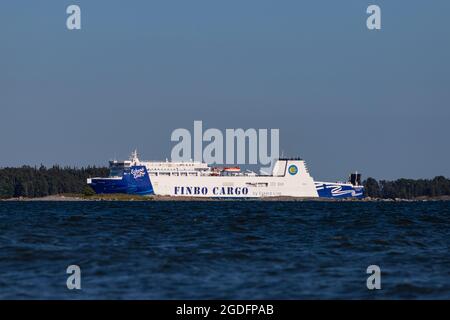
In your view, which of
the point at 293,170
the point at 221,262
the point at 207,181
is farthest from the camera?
the point at 293,170

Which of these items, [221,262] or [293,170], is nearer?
[221,262]

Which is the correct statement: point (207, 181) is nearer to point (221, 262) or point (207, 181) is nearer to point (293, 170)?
point (293, 170)

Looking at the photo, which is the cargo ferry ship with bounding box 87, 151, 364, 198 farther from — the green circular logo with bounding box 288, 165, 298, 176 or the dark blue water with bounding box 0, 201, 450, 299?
the dark blue water with bounding box 0, 201, 450, 299

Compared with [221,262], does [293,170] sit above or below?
above

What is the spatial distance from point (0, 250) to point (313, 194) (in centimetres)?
15843

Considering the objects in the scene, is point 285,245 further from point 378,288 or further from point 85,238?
point 378,288

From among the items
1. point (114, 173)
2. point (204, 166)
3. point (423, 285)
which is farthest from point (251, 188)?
point (423, 285)

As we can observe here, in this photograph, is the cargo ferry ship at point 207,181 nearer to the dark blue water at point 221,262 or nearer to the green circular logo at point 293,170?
the green circular logo at point 293,170

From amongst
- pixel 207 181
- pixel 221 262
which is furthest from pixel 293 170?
pixel 221 262

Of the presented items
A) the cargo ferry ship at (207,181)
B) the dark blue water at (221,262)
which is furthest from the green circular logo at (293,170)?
the dark blue water at (221,262)

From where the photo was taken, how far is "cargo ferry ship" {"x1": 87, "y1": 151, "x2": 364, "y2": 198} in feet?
588

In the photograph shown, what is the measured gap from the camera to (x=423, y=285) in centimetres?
2689

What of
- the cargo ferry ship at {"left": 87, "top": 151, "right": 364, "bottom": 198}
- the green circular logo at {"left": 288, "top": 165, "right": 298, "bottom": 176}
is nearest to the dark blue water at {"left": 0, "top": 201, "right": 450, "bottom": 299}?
the cargo ferry ship at {"left": 87, "top": 151, "right": 364, "bottom": 198}

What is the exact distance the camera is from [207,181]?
180750 mm
